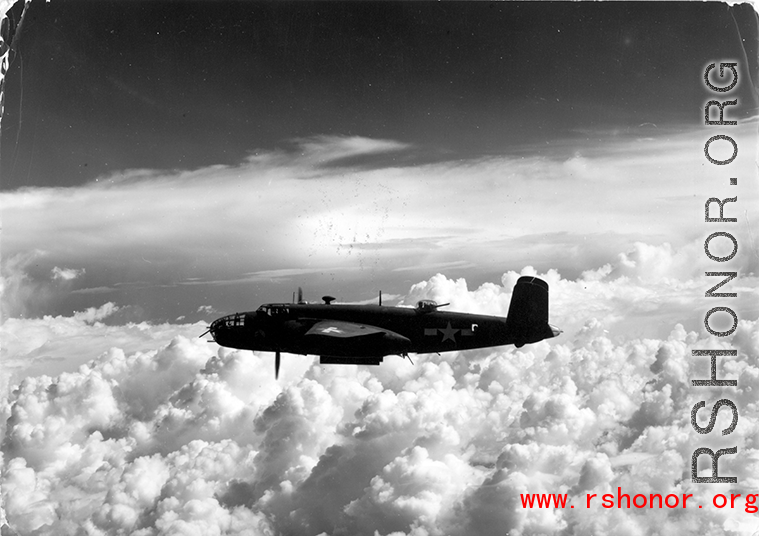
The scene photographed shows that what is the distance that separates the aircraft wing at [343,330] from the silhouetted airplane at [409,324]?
405 millimetres

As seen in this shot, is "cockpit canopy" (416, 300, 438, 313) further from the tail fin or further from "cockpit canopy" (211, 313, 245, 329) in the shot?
"cockpit canopy" (211, 313, 245, 329)

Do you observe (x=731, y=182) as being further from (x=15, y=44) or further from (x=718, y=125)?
(x=15, y=44)

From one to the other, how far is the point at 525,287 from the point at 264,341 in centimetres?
1260

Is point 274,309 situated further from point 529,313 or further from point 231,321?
point 529,313

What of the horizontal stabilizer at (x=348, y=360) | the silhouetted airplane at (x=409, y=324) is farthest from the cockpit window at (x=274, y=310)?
the horizontal stabilizer at (x=348, y=360)

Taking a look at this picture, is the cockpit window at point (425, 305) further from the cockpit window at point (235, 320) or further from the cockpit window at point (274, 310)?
the cockpit window at point (235, 320)

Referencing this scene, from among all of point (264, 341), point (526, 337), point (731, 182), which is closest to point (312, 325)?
point (264, 341)

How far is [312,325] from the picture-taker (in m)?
23.8

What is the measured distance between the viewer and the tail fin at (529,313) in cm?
2392

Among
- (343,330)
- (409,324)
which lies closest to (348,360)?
(343,330)

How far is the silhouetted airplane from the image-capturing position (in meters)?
23.9

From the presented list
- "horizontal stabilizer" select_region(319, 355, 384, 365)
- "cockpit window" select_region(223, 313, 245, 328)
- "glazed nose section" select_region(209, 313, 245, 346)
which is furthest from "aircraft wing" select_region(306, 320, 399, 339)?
"glazed nose section" select_region(209, 313, 245, 346)

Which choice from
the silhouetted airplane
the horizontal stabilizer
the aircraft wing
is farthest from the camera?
the silhouetted airplane

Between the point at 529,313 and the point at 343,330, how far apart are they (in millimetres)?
8918
